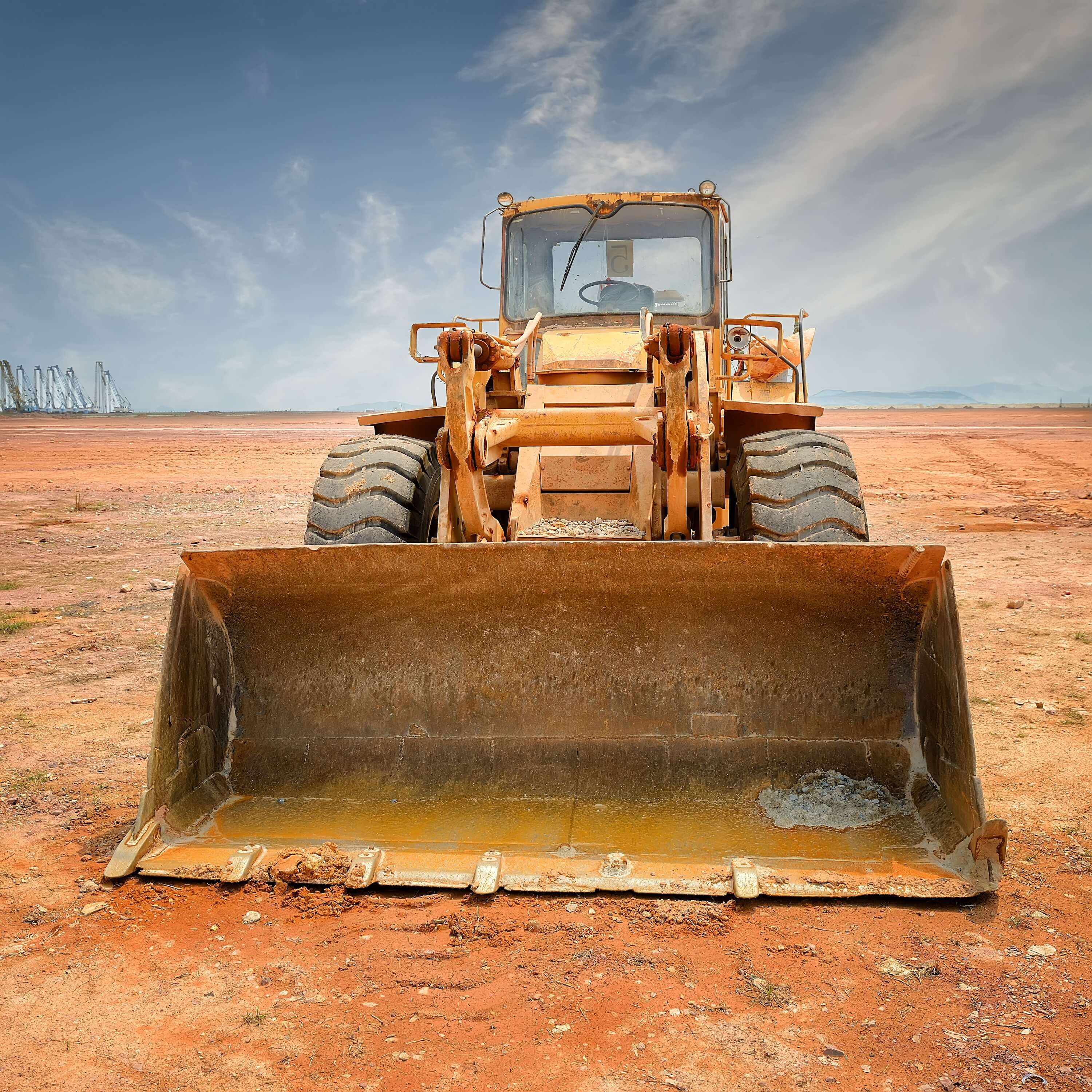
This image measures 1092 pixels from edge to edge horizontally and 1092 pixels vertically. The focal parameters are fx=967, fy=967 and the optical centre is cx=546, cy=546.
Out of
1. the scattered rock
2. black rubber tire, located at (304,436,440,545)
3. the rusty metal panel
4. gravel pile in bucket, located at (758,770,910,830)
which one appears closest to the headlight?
the rusty metal panel

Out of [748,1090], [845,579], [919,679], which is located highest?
[845,579]

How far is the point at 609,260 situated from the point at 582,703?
367cm

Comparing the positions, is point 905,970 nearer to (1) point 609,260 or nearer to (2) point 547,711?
(2) point 547,711

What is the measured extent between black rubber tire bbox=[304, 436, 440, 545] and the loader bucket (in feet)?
3.17

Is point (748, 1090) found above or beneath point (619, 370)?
beneath

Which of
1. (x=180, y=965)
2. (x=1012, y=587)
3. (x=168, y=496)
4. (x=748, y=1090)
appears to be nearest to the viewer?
(x=748, y=1090)

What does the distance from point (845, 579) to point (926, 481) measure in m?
17.1

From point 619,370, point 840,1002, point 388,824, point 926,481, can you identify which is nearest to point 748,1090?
point 840,1002

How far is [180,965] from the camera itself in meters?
2.81

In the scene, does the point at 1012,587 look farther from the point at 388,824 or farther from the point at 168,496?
the point at 168,496

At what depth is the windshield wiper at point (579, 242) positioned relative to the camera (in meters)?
6.37

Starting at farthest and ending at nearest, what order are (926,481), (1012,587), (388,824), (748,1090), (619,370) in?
(926,481), (1012,587), (619,370), (388,824), (748,1090)

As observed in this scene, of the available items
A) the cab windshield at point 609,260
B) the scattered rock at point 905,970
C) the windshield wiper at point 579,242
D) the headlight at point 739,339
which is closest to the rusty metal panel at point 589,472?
the headlight at point 739,339

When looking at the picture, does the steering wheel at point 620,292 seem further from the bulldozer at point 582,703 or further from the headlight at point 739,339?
the bulldozer at point 582,703
